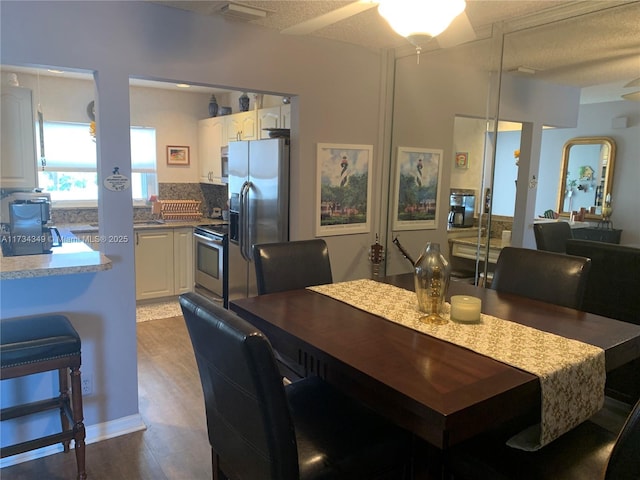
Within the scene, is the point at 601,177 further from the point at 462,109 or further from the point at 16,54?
the point at 16,54

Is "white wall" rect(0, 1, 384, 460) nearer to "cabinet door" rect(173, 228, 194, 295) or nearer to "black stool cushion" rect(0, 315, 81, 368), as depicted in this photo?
"black stool cushion" rect(0, 315, 81, 368)

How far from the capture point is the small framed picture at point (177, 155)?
5.41 m

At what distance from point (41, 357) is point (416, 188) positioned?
2.78 meters

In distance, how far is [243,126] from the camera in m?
4.61

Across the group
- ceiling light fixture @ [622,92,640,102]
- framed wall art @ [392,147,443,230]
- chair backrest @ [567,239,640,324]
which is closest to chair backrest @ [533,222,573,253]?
chair backrest @ [567,239,640,324]

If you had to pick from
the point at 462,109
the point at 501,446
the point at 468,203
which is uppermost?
the point at 462,109

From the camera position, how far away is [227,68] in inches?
109

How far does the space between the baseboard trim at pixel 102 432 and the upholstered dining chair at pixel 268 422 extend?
1094mm

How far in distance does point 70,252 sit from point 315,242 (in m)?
1.31

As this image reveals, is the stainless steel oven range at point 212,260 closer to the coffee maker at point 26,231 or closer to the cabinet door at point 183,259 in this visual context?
the cabinet door at point 183,259

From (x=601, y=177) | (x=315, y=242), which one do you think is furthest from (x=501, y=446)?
(x=601, y=177)

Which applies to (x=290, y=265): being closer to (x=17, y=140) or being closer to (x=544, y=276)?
(x=544, y=276)

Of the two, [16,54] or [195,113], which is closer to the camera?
[16,54]

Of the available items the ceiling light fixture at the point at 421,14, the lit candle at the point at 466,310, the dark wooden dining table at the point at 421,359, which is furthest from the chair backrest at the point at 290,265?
the ceiling light fixture at the point at 421,14
